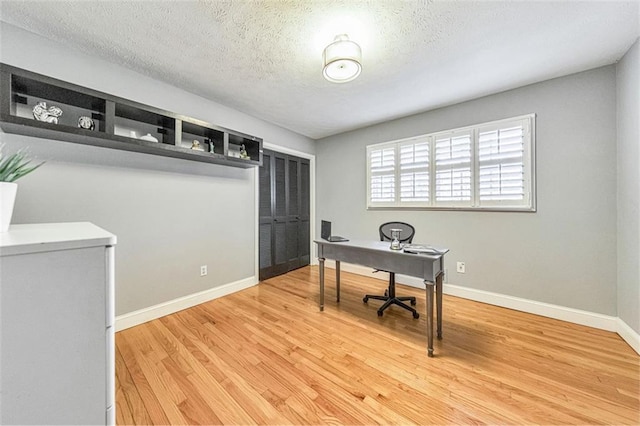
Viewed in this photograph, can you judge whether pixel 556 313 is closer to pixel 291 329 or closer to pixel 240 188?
pixel 291 329

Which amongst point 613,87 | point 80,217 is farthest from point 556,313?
point 80,217

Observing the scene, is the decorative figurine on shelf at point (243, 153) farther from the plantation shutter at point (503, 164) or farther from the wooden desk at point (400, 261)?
the plantation shutter at point (503, 164)

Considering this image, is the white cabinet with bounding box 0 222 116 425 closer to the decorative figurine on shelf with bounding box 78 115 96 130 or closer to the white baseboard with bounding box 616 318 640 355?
the decorative figurine on shelf with bounding box 78 115 96 130

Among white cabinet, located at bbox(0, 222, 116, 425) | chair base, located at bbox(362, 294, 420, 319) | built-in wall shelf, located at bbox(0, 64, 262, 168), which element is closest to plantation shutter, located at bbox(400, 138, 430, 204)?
chair base, located at bbox(362, 294, 420, 319)

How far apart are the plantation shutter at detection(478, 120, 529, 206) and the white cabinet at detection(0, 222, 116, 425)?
11.2ft

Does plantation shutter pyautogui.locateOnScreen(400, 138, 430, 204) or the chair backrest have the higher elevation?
plantation shutter pyautogui.locateOnScreen(400, 138, 430, 204)

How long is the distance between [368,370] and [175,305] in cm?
217

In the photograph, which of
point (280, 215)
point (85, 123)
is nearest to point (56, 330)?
point (85, 123)

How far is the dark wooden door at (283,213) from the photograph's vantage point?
3.81 metres

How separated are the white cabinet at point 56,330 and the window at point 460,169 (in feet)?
11.1

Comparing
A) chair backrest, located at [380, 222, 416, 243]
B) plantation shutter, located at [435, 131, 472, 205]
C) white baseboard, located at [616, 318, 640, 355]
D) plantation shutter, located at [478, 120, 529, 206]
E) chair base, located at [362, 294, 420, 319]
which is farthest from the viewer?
plantation shutter, located at [435, 131, 472, 205]

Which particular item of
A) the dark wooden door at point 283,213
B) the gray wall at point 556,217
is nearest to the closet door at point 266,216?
the dark wooden door at point 283,213

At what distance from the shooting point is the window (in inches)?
103

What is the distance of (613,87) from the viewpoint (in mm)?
2178
